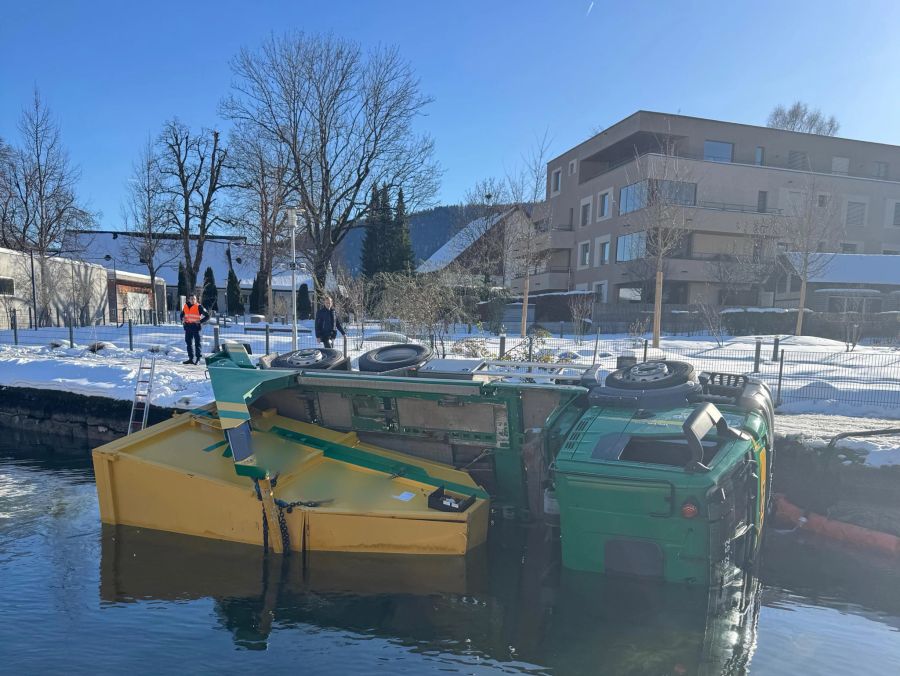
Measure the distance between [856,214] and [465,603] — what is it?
42.7 m

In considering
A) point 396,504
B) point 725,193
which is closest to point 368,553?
point 396,504

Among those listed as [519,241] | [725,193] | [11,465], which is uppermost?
[725,193]

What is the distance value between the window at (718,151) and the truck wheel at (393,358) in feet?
111

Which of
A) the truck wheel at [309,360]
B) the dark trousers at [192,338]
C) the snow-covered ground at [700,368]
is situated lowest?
the snow-covered ground at [700,368]

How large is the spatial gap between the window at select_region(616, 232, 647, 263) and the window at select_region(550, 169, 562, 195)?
10.1 m

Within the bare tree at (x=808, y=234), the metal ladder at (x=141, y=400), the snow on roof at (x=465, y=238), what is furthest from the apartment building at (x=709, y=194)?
the metal ladder at (x=141, y=400)

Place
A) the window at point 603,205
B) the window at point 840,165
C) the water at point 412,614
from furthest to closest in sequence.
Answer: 1. the window at point 840,165
2. the window at point 603,205
3. the water at point 412,614

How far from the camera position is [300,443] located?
5.84 m

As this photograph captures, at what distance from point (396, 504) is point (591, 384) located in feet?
6.42

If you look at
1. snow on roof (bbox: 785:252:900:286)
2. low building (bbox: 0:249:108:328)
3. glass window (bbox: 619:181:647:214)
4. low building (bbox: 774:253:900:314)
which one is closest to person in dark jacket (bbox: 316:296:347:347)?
low building (bbox: 0:249:108:328)

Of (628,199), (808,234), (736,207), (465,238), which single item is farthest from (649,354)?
(465,238)

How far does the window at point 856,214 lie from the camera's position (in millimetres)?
37438

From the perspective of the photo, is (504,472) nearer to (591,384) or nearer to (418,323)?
(591,384)

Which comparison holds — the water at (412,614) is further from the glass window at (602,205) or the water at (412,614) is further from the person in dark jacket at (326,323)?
the glass window at (602,205)
